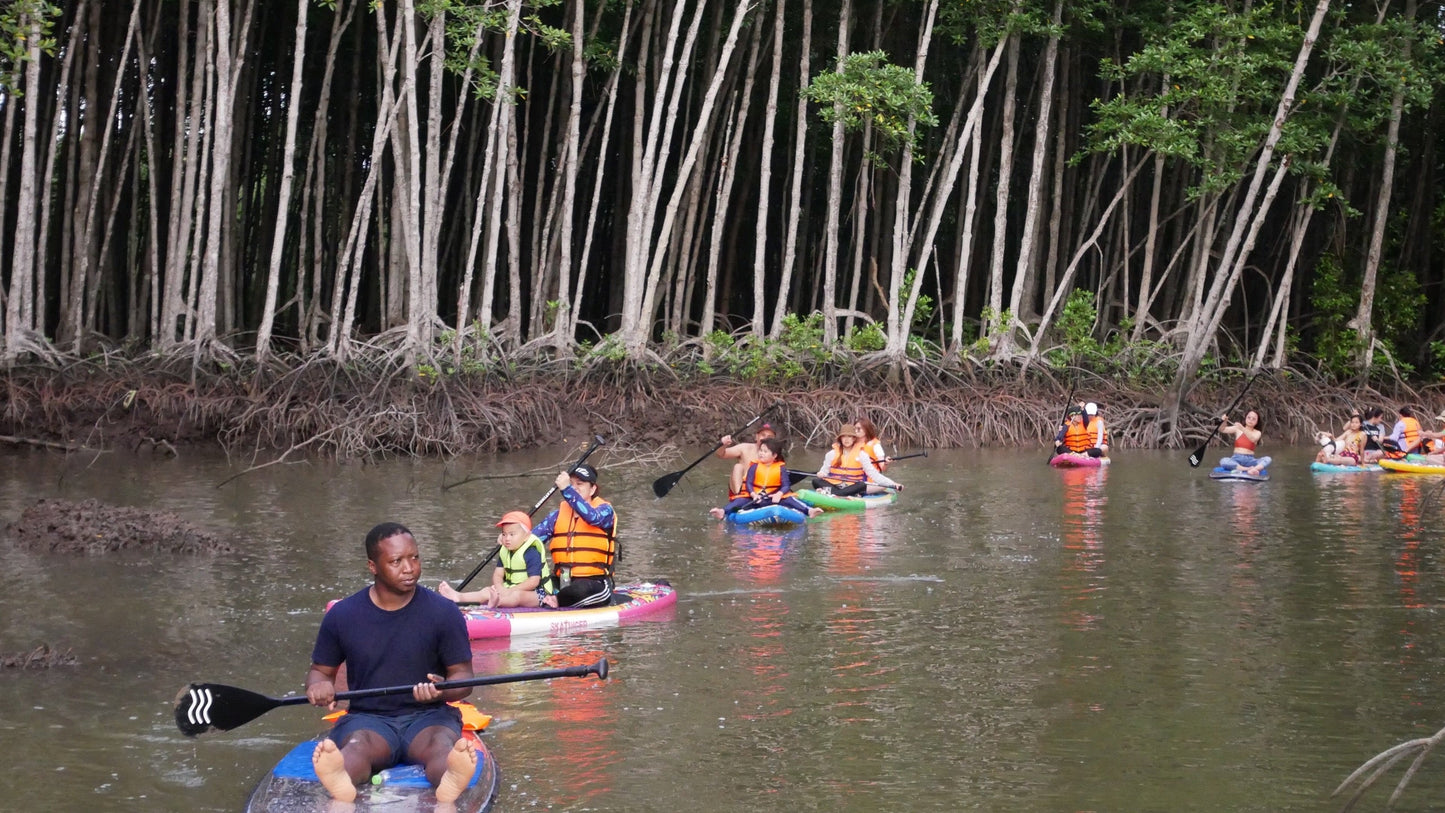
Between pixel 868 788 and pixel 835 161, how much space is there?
15572 mm

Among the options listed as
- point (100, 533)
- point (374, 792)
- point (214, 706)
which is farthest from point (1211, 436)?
point (214, 706)

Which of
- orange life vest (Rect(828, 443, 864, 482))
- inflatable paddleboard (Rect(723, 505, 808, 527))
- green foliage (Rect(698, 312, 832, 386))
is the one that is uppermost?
green foliage (Rect(698, 312, 832, 386))

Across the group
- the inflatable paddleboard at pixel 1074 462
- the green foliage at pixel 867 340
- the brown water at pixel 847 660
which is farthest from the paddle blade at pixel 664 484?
the green foliage at pixel 867 340

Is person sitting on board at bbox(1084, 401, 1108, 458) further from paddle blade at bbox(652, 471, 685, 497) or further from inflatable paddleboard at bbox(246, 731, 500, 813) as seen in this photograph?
inflatable paddleboard at bbox(246, 731, 500, 813)

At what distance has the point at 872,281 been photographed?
76.2 ft

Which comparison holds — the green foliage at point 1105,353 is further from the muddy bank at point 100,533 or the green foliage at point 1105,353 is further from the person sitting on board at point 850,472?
the muddy bank at point 100,533

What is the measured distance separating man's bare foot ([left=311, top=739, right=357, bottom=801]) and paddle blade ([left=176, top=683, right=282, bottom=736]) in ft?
1.17

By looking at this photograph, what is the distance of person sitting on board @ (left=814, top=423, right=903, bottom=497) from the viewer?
15500 millimetres

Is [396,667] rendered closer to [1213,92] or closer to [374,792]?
[374,792]

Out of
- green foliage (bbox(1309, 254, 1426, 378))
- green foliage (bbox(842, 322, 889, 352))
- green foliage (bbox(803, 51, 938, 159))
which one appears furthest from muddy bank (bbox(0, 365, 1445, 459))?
green foliage (bbox(803, 51, 938, 159))

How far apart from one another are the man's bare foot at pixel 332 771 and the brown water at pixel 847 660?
2.47ft

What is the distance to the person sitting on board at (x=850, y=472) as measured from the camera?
15500 millimetres

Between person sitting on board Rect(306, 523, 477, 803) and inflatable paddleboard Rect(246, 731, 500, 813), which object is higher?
person sitting on board Rect(306, 523, 477, 803)

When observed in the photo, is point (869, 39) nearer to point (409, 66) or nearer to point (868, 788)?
point (409, 66)
